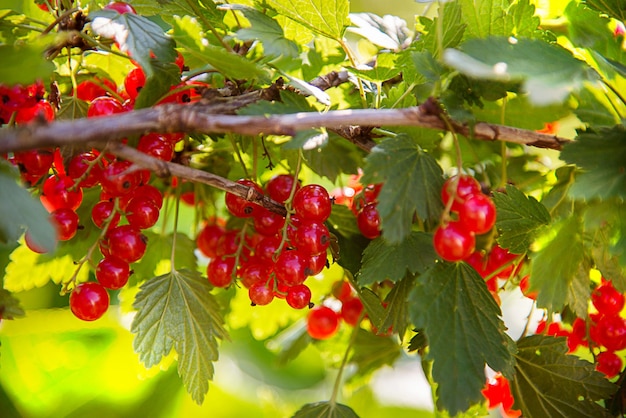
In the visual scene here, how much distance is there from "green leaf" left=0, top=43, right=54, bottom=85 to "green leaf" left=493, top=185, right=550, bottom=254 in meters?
0.52

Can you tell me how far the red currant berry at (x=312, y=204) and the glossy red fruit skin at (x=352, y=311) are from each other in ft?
1.31

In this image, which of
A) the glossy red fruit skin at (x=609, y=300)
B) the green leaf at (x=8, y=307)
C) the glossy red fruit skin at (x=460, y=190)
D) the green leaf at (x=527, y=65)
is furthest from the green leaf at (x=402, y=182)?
the green leaf at (x=8, y=307)

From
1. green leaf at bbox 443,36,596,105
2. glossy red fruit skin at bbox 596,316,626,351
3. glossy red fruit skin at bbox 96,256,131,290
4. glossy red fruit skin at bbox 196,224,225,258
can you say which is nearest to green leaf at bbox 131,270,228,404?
glossy red fruit skin at bbox 96,256,131,290

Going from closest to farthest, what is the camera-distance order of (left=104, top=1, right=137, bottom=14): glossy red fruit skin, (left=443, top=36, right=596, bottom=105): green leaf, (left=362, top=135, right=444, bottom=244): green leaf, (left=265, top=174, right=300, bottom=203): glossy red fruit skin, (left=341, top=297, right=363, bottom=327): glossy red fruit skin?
(left=443, top=36, right=596, bottom=105): green leaf
(left=362, top=135, right=444, bottom=244): green leaf
(left=104, top=1, right=137, bottom=14): glossy red fruit skin
(left=265, top=174, right=300, bottom=203): glossy red fruit skin
(left=341, top=297, right=363, bottom=327): glossy red fruit skin

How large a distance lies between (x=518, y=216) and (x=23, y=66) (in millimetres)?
563

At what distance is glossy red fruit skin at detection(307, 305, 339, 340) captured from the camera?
1.13 m

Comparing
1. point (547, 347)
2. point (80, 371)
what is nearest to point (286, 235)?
point (547, 347)

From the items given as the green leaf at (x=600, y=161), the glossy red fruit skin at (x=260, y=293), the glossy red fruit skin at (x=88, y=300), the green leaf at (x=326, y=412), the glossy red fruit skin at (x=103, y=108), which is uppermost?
the green leaf at (x=600, y=161)

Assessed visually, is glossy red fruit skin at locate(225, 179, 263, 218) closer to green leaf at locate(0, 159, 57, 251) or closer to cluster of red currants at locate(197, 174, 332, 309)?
cluster of red currants at locate(197, 174, 332, 309)

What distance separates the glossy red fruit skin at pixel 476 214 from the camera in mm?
623

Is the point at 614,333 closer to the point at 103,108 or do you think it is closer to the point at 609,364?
the point at 609,364

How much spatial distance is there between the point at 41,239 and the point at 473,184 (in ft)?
1.40

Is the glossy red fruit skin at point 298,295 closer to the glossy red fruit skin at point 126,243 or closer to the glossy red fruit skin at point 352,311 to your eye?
the glossy red fruit skin at point 126,243

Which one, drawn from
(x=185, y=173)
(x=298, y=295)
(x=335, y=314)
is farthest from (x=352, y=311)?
(x=185, y=173)
